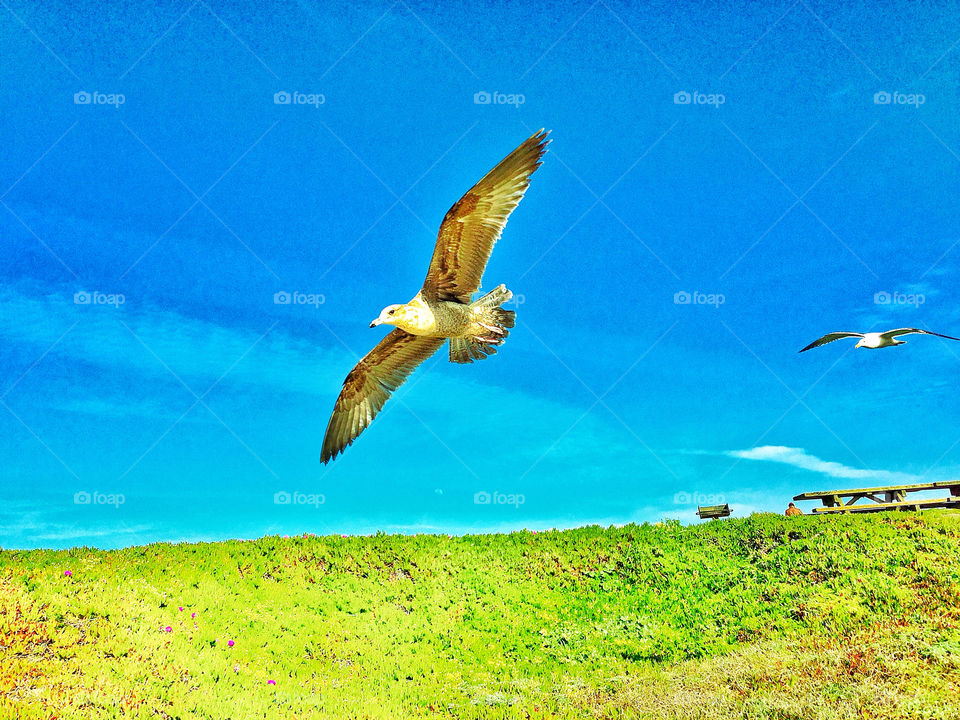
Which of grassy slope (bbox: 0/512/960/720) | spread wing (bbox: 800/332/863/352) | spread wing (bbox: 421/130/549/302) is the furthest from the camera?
spread wing (bbox: 800/332/863/352)

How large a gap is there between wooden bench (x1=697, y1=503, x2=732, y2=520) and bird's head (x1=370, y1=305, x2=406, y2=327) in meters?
11.0

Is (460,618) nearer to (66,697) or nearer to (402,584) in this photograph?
(402,584)

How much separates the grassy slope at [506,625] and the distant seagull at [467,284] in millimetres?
5317

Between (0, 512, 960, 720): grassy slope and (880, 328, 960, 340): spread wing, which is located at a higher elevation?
(880, 328, 960, 340): spread wing

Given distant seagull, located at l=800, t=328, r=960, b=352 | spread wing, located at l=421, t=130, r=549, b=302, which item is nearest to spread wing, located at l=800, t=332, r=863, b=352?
→ distant seagull, located at l=800, t=328, r=960, b=352

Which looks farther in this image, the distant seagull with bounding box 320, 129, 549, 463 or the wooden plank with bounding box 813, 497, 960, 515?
the wooden plank with bounding box 813, 497, 960, 515

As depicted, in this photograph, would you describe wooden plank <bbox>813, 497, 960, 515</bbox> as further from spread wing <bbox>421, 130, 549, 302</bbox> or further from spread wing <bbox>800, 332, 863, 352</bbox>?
spread wing <bbox>421, 130, 549, 302</bbox>

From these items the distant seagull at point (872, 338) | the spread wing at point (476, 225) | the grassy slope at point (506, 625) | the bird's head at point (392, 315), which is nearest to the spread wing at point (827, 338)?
the distant seagull at point (872, 338)

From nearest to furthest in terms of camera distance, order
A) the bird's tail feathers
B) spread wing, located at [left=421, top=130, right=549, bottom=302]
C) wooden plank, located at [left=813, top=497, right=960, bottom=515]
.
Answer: spread wing, located at [left=421, top=130, right=549, bottom=302] → the bird's tail feathers → wooden plank, located at [left=813, top=497, right=960, bottom=515]

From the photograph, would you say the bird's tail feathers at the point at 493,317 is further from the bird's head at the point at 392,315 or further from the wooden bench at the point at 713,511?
the wooden bench at the point at 713,511

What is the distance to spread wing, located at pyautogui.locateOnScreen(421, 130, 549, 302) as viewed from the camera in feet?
29.9

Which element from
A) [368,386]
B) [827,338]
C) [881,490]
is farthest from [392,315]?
[881,490]

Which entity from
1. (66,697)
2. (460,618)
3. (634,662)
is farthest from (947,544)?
(66,697)

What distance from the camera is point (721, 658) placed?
12203 millimetres
